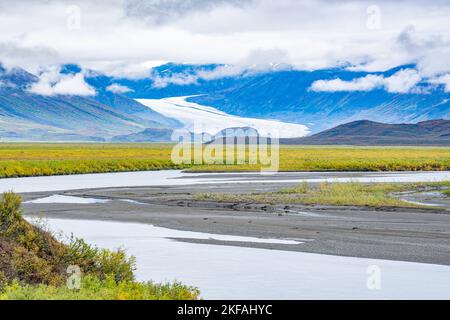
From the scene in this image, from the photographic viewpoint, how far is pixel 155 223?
31422 mm

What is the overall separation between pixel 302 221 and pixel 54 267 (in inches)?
571

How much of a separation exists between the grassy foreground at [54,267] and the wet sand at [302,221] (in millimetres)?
7212

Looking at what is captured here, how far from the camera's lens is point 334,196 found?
41.1m

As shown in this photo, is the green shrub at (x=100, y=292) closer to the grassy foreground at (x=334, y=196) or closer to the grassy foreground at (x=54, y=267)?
the grassy foreground at (x=54, y=267)

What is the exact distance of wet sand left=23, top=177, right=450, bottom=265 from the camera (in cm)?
2419

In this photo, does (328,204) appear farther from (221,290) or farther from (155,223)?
(221,290)

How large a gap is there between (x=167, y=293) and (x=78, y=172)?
62581mm
